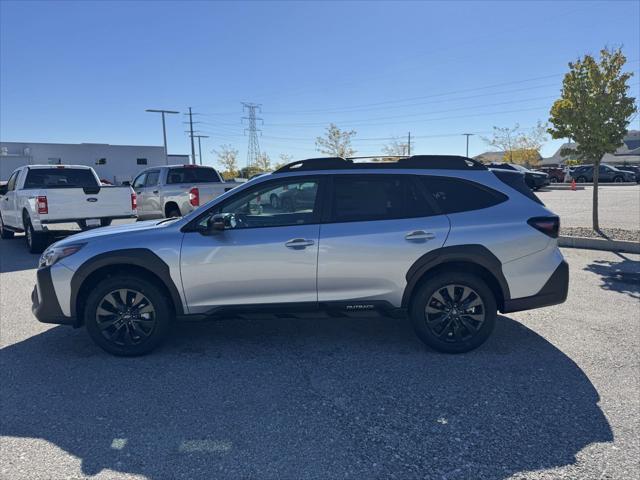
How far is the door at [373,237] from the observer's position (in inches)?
156

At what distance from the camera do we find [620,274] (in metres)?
6.88

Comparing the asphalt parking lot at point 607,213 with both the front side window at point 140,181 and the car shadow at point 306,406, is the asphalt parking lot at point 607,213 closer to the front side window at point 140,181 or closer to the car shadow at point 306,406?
the car shadow at point 306,406

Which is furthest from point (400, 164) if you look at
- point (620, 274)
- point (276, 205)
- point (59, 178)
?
point (59, 178)

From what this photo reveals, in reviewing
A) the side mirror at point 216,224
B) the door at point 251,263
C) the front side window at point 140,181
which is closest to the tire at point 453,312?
the door at point 251,263

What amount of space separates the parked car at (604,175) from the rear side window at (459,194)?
33.1 meters

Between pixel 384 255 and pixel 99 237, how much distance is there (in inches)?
104

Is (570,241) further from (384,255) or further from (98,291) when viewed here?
(98,291)

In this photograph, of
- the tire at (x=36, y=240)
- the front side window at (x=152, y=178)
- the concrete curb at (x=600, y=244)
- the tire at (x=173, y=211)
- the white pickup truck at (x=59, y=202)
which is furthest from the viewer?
the front side window at (x=152, y=178)

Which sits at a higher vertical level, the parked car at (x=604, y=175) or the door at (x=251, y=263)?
the parked car at (x=604, y=175)

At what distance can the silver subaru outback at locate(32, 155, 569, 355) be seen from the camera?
3975 mm

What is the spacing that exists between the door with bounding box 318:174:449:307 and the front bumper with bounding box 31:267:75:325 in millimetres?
2397

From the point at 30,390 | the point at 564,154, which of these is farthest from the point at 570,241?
the point at 30,390

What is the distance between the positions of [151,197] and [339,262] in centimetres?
921

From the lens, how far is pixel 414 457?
2645mm
